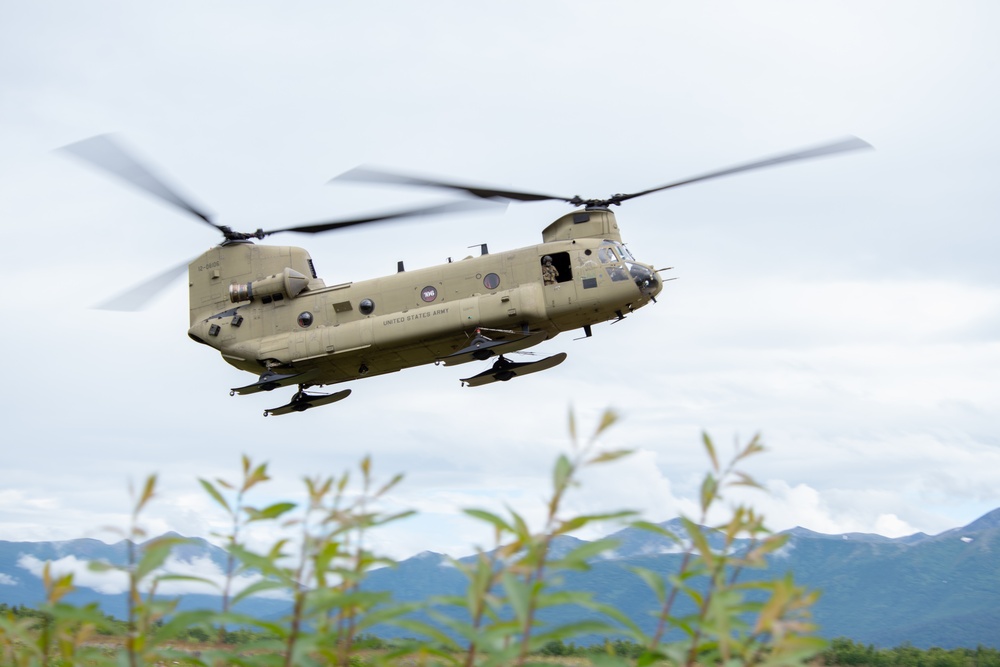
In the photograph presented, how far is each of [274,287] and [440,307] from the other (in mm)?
5234

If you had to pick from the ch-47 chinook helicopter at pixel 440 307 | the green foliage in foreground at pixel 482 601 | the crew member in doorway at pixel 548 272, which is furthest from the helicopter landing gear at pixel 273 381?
the green foliage in foreground at pixel 482 601

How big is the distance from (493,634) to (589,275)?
78.6 ft

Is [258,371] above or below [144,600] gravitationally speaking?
above

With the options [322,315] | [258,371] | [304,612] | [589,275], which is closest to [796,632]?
[304,612]

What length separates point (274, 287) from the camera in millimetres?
29344

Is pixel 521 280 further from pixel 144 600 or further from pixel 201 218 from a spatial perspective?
pixel 144 600

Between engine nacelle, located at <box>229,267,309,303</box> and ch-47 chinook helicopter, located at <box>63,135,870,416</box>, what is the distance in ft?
0.10

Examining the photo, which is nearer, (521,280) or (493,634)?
(493,634)

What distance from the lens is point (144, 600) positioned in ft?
11.5

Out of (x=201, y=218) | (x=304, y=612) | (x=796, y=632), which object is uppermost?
(x=201, y=218)

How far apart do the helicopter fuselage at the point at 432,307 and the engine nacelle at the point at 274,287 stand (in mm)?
29

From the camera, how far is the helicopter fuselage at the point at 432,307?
26.8m

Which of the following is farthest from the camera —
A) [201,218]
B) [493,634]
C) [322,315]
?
[201,218]

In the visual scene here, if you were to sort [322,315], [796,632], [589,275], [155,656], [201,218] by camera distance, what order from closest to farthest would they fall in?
[796,632] < [155,656] < [589,275] < [322,315] < [201,218]
